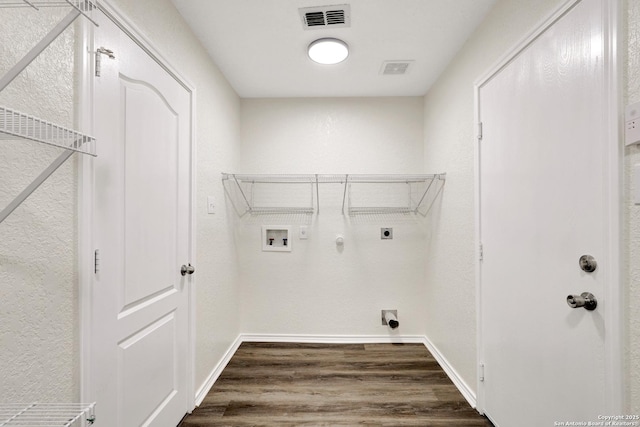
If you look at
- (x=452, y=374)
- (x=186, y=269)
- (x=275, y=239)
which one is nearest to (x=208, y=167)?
(x=186, y=269)

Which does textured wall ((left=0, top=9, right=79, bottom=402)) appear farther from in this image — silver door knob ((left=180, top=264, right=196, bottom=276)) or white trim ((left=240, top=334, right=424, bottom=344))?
white trim ((left=240, top=334, right=424, bottom=344))

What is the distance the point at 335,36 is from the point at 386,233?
5.65 feet

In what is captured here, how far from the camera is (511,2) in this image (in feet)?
4.83

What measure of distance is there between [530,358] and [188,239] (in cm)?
194

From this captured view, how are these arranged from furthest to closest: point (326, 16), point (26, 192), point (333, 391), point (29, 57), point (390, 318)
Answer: point (390, 318), point (333, 391), point (326, 16), point (26, 192), point (29, 57)

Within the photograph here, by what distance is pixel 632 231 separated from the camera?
0.91 metres

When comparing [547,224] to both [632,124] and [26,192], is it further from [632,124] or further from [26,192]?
[26,192]

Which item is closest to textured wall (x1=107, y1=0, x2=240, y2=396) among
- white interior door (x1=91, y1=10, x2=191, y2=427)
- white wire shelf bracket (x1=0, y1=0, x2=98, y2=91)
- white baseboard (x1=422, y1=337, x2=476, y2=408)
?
white interior door (x1=91, y1=10, x2=191, y2=427)

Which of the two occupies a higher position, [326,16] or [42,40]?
[326,16]

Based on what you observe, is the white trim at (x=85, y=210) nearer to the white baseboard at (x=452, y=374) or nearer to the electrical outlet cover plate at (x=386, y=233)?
the white baseboard at (x=452, y=374)

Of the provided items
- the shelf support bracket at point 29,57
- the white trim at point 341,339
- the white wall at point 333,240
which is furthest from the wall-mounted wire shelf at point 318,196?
the shelf support bracket at point 29,57

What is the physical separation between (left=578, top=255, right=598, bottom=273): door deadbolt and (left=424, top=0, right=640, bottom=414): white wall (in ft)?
2.59

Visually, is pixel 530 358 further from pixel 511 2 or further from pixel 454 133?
pixel 511 2

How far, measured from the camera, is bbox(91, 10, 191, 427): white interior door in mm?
1125
